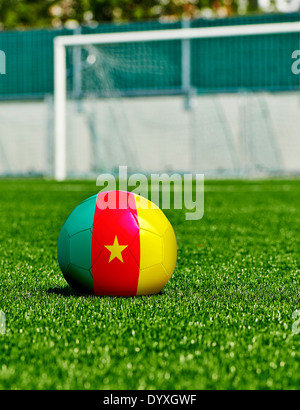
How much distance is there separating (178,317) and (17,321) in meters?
0.73

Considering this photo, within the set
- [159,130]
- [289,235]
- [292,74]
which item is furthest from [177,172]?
[289,235]

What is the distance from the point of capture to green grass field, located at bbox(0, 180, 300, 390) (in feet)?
6.70

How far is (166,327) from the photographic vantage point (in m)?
2.63

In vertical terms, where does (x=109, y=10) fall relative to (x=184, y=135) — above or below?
above

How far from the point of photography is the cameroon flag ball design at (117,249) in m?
3.07

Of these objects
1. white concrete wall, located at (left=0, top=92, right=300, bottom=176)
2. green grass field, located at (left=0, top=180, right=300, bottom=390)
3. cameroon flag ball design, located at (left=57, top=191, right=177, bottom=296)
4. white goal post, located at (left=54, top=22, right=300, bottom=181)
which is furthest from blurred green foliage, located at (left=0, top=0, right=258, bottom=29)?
cameroon flag ball design, located at (left=57, top=191, right=177, bottom=296)

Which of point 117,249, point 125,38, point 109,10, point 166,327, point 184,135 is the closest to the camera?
point 166,327

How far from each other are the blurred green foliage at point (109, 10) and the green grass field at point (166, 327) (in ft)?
89.2

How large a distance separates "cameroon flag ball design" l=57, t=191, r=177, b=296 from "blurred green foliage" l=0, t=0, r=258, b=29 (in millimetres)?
27937

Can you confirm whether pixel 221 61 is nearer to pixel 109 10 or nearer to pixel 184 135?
pixel 184 135

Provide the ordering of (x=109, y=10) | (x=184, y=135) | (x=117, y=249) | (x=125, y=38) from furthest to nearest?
(x=109, y=10)
(x=184, y=135)
(x=125, y=38)
(x=117, y=249)

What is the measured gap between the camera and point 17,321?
272 cm

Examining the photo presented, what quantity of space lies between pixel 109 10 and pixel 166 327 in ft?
99.1

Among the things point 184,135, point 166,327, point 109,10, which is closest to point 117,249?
point 166,327
